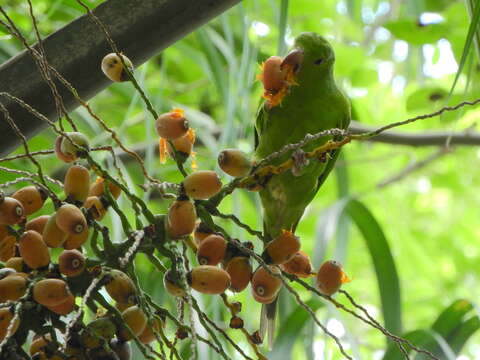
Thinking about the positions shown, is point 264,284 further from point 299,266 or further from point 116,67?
point 116,67

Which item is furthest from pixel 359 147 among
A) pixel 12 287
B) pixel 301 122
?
pixel 12 287

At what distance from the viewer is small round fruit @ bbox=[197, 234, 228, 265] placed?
888 mm

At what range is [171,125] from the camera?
0.95 meters

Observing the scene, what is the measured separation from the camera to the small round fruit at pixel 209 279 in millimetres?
862

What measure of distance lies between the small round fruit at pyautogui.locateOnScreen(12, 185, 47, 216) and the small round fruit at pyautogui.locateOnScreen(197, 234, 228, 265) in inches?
8.4

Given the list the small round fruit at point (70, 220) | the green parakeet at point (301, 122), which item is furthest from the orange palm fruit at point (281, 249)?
the green parakeet at point (301, 122)

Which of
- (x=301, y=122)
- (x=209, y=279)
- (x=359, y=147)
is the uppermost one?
(x=359, y=147)

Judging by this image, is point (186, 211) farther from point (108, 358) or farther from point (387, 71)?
point (387, 71)

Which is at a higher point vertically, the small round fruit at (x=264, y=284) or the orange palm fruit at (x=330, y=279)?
the orange palm fruit at (x=330, y=279)

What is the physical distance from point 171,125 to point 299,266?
243 millimetres

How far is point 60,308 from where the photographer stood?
2.68ft

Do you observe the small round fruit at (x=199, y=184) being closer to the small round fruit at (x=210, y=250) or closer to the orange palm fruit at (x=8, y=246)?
the small round fruit at (x=210, y=250)

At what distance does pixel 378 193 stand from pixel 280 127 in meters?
1.88

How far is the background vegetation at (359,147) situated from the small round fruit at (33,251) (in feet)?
1.09
